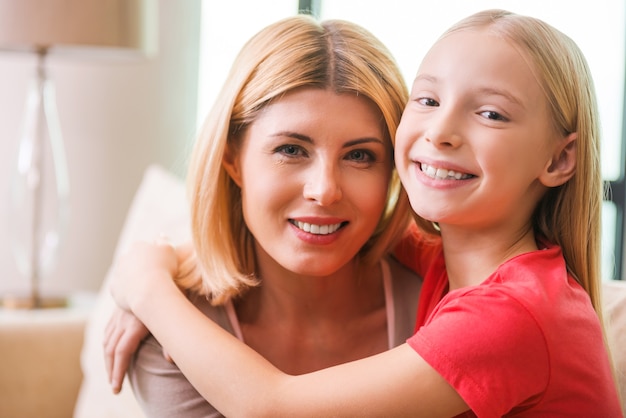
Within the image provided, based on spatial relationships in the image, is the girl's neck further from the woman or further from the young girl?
the woman

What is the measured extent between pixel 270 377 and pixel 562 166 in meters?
0.54

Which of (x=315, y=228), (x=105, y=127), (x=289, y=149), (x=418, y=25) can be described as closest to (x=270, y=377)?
(x=315, y=228)


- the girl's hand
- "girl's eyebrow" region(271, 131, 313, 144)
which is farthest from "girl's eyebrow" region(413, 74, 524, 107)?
the girl's hand

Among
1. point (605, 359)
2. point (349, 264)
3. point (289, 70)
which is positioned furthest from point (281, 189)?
point (605, 359)

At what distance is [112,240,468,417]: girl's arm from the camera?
45.2 inches

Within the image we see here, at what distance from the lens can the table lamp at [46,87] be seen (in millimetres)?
2598

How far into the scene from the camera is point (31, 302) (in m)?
2.81

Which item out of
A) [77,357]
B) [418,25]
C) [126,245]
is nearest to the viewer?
[126,245]

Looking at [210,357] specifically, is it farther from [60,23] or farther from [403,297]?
[60,23]

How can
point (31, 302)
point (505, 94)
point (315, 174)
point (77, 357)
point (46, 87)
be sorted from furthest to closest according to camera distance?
point (46, 87), point (31, 302), point (77, 357), point (315, 174), point (505, 94)

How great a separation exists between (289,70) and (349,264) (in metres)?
0.45

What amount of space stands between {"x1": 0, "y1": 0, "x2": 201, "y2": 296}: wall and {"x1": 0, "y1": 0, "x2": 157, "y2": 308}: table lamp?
3.2 inches

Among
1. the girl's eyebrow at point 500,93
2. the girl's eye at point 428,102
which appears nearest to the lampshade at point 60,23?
the girl's eye at point 428,102

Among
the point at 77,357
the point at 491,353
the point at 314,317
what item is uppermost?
the point at 491,353
